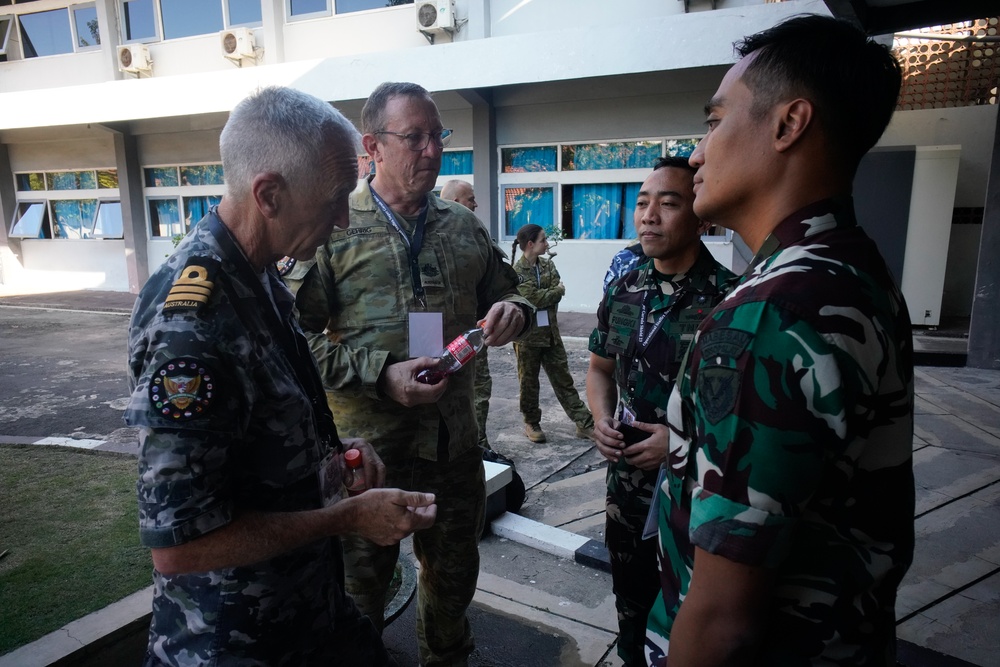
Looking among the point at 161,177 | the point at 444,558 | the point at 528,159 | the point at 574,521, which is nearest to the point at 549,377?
the point at 574,521

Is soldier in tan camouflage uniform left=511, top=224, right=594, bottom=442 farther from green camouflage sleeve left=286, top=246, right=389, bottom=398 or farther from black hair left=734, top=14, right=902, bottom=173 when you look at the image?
black hair left=734, top=14, right=902, bottom=173

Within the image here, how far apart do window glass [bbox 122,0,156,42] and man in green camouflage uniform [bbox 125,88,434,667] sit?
16409mm

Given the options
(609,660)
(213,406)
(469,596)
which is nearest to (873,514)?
(213,406)

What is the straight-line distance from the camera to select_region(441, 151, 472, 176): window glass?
11.9 metres

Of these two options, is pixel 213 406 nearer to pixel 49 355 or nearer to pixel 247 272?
pixel 247 272

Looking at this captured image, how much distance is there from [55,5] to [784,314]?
19988 mm

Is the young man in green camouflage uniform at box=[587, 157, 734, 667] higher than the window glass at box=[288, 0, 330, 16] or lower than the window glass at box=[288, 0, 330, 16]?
lower

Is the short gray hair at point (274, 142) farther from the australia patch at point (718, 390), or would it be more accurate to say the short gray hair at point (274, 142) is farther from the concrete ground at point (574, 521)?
the concrete ground at point (574, 521)

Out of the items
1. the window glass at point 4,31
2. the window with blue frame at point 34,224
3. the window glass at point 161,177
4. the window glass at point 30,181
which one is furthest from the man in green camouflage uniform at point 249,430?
the window glass at point 4,31

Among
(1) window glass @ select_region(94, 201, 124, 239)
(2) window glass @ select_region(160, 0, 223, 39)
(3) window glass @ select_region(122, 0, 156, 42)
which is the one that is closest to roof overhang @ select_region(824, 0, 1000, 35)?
(2) window glass @ select_region(160, 0, 223, 39)

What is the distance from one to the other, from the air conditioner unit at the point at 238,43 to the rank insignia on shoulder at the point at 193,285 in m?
14.0

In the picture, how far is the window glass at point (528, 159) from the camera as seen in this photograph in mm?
11297

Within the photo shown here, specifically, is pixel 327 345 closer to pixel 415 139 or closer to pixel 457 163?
pixel 415 139

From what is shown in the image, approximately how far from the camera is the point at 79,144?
1564 centimetres
